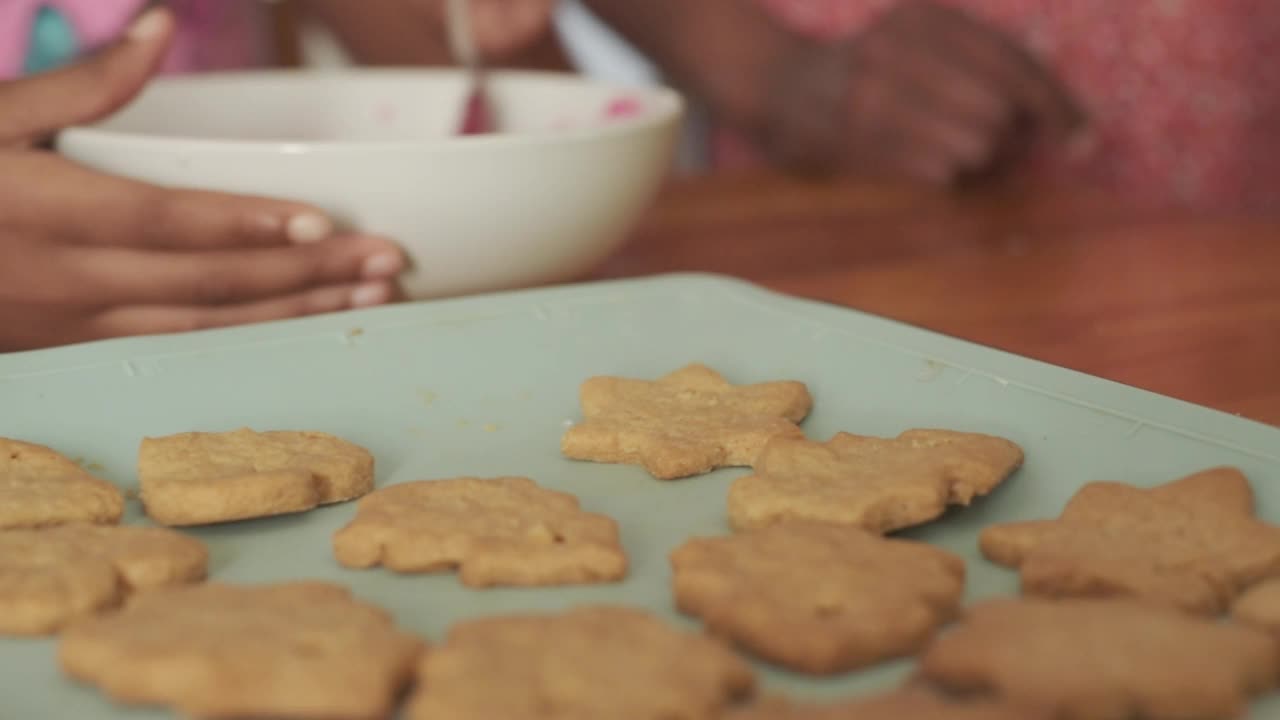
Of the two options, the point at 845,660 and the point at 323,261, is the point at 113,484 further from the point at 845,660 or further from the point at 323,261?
the point at 845,660

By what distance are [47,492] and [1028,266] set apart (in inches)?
35.6

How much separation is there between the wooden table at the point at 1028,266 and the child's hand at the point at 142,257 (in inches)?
13.4

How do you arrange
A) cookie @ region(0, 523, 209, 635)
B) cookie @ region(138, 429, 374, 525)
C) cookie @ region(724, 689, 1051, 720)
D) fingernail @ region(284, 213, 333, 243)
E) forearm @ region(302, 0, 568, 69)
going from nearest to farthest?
cookie @ region(724, 689, 1051, 720) < cookie @ region(0, 523, 209, 635) < cookie @ region(138, 429, 374, 525) < fingernail @ region(284, 213, 333, 243) < forearm @ region(302, 0, 568, 69)

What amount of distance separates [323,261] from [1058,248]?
0.74m

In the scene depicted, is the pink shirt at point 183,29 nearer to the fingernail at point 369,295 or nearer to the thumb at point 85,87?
the thumb at point 85,87

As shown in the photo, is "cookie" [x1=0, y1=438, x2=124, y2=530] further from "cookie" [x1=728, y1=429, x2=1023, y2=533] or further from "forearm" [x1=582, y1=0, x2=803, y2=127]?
"forearm" [x1=582, y1=0, x2=803, y2=127]

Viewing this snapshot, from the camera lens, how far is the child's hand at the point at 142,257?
978mm

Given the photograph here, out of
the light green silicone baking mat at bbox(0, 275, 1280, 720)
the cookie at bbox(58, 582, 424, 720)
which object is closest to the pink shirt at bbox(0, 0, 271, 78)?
the light green silicone baking mat at bbox(0, 275, 1280, 720)

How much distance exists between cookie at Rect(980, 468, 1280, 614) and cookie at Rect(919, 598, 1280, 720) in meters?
0.04

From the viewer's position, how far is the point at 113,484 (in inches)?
27.9

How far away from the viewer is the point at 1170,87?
1.67 metres

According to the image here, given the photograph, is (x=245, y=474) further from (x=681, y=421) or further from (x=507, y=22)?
(x=507, y=22)

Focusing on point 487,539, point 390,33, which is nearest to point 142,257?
point 487,539

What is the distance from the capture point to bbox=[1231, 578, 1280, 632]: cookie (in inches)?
21.1
